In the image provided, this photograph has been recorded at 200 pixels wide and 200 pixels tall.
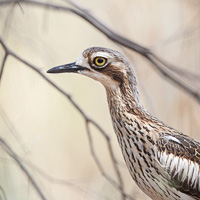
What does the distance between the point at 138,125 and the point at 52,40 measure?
2641 millimetres

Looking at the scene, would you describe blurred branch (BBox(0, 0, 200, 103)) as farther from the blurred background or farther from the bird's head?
the blurred background

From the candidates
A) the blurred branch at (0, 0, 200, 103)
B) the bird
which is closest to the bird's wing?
the bird

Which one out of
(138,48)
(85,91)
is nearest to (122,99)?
(138,48)

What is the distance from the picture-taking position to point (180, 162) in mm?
2844

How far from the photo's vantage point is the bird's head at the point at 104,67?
290cm

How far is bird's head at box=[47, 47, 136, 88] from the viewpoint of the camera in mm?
2896

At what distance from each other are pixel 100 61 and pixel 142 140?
541 millimetres

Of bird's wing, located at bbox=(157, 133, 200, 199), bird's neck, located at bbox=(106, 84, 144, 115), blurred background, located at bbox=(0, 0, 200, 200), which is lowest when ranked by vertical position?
bird's wing, located at bbox=(157, 133, 200, 199)

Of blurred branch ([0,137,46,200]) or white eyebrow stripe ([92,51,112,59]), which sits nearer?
blurred branch ([0,137,46,200])

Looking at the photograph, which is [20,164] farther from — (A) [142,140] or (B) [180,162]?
(B) [180,162]

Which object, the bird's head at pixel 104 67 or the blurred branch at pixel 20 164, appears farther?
the bird's head at pixel 104 67

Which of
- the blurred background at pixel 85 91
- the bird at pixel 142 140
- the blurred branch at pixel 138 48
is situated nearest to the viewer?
the blurred branch at pixel 138 48

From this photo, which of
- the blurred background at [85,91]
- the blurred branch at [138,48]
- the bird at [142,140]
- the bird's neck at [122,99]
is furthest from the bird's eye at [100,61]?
the blurred background at [85,91]

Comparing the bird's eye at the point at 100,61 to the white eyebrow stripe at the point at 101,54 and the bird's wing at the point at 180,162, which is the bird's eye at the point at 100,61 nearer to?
the white eyebrow stripe at the point at 101,54
